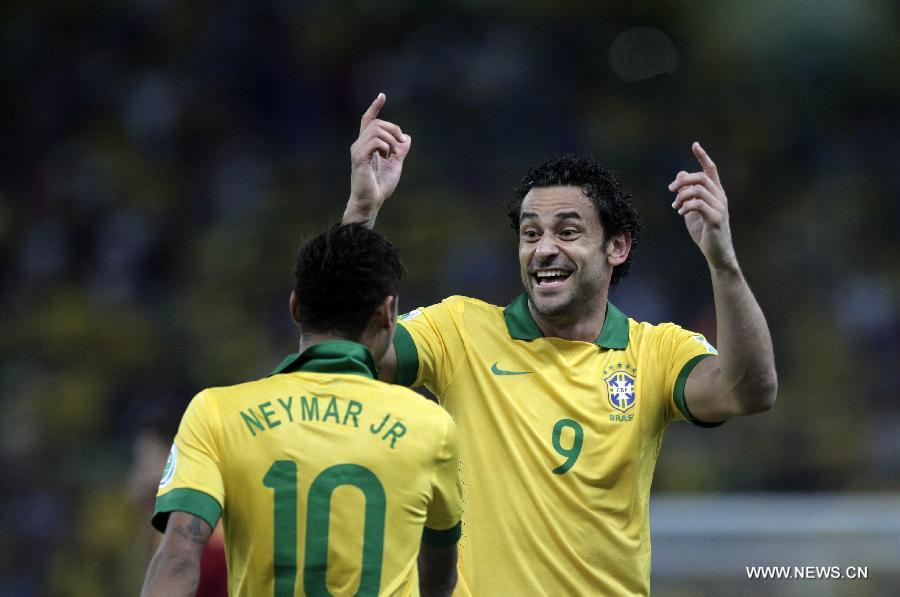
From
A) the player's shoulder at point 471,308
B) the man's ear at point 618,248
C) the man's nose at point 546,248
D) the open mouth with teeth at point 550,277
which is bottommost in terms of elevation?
the player's shoulder at point 471,308

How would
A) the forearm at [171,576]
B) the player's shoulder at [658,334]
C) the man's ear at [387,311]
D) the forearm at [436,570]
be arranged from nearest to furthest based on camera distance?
the forearm at [171,576] → the man's ear at [387,311] → the forearm at [436,570] → the player's shoulder at [658,334]

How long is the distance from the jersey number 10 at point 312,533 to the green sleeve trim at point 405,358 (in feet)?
3.69

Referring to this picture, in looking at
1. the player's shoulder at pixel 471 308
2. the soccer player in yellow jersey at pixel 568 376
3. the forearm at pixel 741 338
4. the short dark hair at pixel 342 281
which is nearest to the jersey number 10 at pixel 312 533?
the short dark hair at pixel 342 281

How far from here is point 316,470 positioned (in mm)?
2732

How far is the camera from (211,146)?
1141 centimetres

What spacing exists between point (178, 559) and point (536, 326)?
5.74 feet

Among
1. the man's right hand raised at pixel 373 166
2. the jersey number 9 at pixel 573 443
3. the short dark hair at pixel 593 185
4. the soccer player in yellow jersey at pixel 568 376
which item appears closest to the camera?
the soccer player in yellow jersey at pixel 568 376

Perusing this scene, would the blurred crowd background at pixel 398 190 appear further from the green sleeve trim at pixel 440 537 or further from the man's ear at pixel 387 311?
the man's ear at pixel 387 311

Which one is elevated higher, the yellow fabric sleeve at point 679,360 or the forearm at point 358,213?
the forearm at point 358,213

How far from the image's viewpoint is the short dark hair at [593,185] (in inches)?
165

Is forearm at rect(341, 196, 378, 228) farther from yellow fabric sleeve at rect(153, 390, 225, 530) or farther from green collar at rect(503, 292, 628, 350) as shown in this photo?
yellow fabric sleeve at rect(153, 390, 225, 530)

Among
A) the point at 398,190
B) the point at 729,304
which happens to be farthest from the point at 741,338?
the point at 398,190

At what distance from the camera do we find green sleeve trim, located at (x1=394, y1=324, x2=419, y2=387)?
3.86 m

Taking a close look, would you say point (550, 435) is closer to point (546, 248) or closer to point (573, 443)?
point (573, 443)
